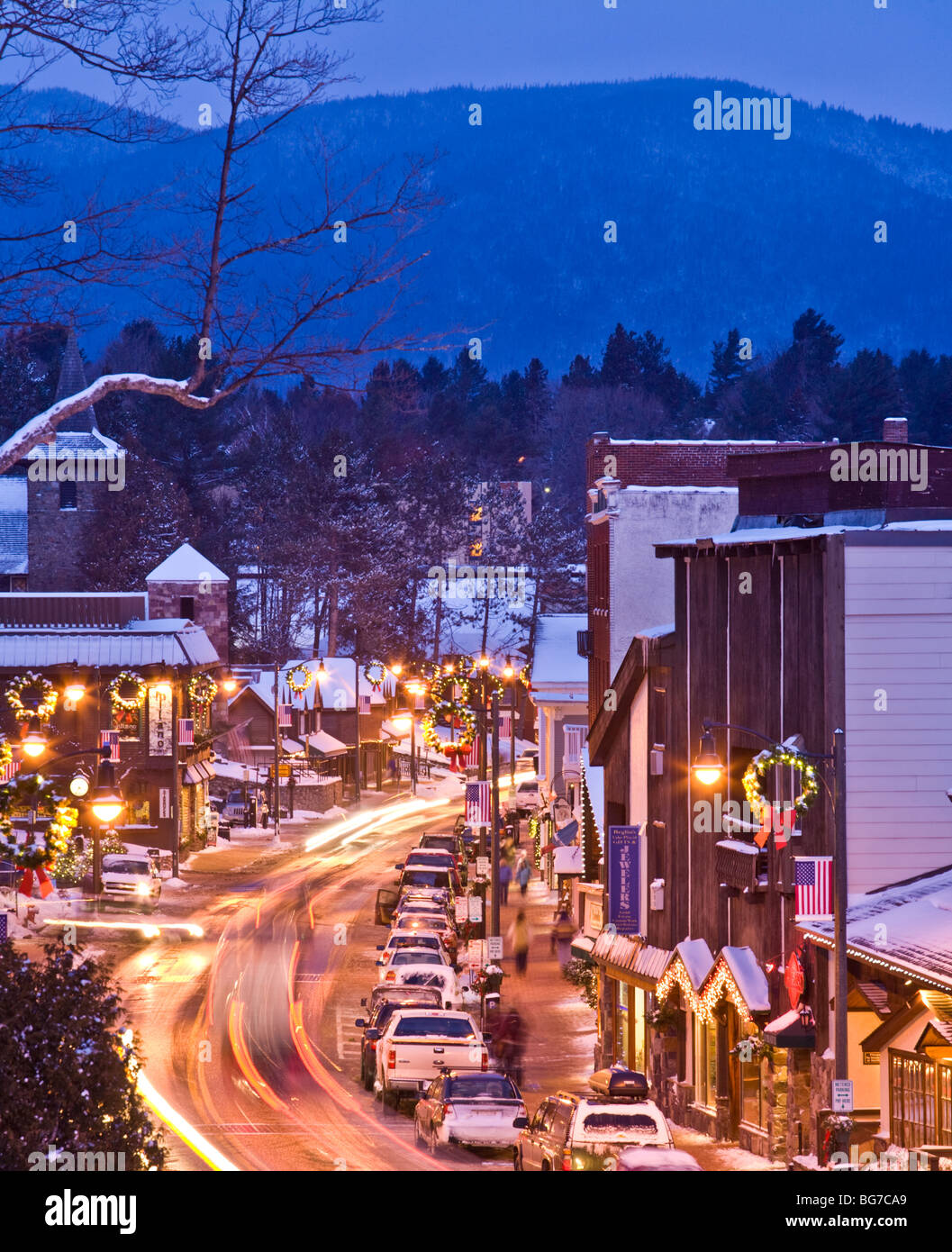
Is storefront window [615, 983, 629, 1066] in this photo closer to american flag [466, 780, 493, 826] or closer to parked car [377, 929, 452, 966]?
parked car [377, 929, 452, 966]

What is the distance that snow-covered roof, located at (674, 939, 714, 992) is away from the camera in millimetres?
28766

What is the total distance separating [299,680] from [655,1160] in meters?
69.5

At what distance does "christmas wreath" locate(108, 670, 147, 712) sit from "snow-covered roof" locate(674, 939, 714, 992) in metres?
36.6

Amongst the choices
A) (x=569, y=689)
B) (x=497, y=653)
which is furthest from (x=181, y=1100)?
(x=497, y=653)

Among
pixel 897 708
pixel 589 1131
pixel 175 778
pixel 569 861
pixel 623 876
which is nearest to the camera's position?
pixel 589 1131

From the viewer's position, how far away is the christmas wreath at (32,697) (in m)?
36.5

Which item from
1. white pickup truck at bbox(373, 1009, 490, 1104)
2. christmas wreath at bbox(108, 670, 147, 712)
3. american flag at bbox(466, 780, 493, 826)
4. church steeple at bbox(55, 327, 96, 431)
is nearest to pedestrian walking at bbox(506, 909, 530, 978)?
american flag at bbox(466, 780, 493, 826)

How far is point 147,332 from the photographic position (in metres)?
124

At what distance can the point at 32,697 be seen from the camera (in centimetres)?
6234

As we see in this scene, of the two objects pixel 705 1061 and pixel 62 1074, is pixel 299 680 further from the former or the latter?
pixel 62 1074

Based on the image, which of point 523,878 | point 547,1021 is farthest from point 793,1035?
point 523,878

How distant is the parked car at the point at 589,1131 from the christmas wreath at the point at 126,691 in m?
43.1
